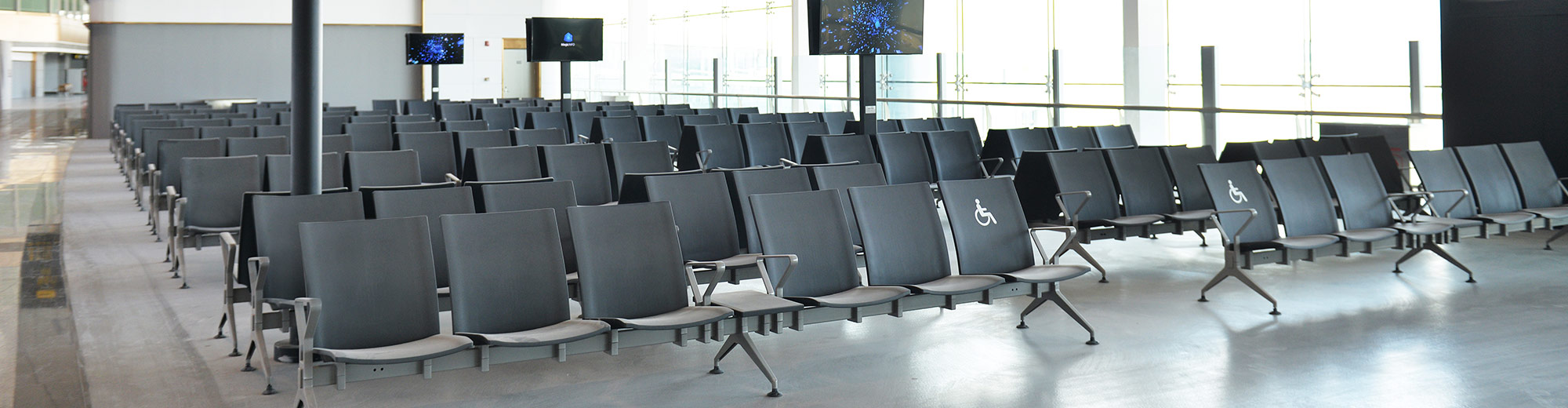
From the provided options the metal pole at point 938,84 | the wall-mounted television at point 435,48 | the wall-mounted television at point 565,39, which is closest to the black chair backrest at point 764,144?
the metal pole at point 938,84

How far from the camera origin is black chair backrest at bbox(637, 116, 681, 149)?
10.3 m

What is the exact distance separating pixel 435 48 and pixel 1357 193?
13007 mm

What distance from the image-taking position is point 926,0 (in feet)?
58.4

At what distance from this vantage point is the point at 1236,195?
231 inches

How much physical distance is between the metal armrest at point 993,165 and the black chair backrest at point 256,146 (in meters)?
4.81

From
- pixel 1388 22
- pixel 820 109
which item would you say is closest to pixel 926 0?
pixel 820 109

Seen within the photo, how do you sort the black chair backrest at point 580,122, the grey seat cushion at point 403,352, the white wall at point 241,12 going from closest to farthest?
the grey seat cushion at point 403,352 < the black chair backrest at point 580,122 < the white wall at point 241,12

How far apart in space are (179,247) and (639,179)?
8.16 ft

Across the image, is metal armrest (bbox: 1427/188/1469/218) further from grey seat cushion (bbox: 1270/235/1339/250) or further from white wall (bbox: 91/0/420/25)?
white wall (bbox: 91/0/420/25)

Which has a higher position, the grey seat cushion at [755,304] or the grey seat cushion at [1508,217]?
the grey seat cushion at [1508,217]

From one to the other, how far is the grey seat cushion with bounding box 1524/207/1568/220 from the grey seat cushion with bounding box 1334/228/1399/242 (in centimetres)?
126

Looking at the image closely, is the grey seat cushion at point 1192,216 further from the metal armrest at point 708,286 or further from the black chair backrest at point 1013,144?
the metal armrest at point 708,286

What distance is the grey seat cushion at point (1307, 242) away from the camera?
5.53 m

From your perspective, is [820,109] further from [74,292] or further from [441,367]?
[441,367]
